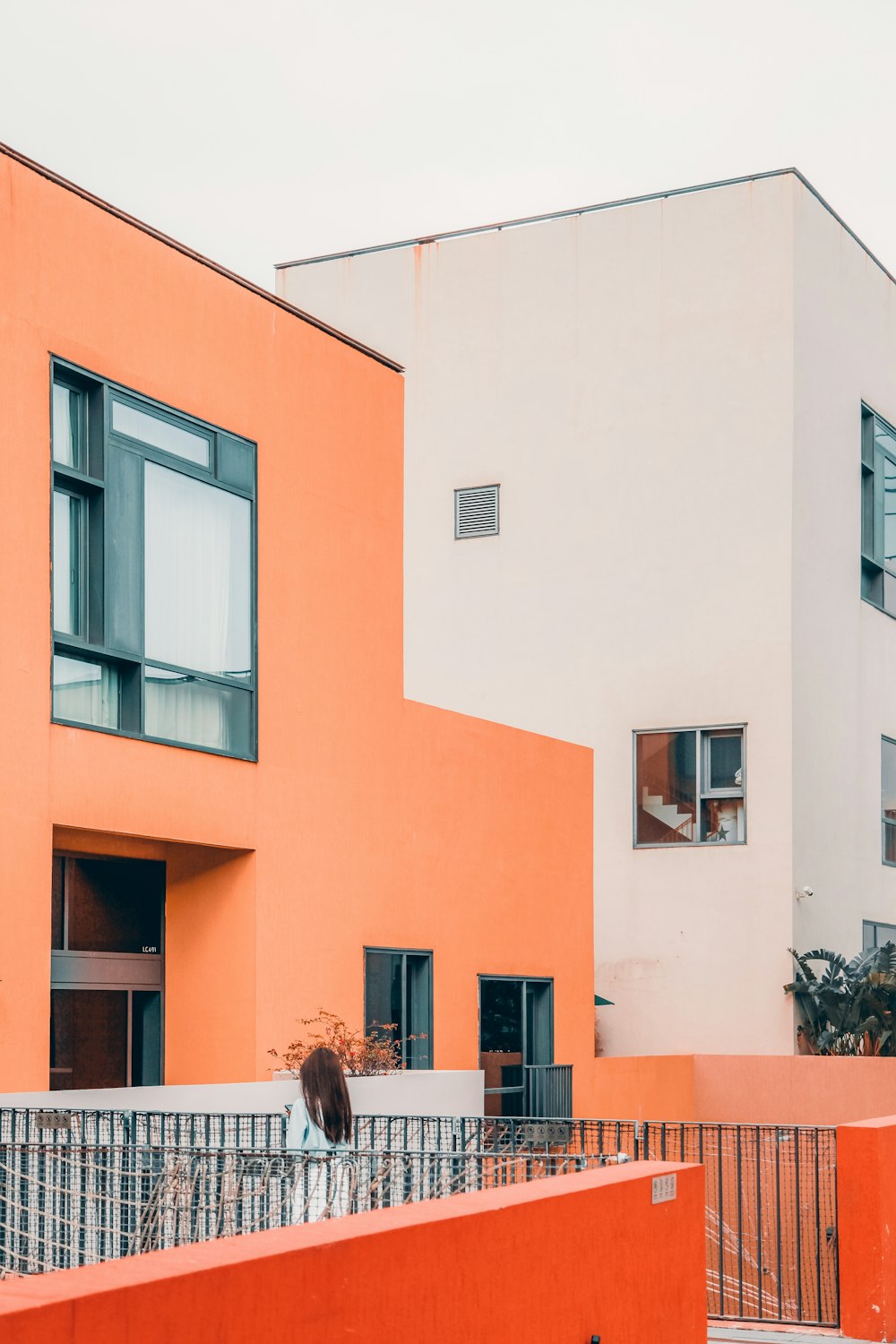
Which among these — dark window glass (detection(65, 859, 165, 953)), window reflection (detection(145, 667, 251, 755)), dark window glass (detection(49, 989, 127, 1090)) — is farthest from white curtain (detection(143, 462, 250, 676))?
dark window glass (detection(49, 989, 127, 1090))

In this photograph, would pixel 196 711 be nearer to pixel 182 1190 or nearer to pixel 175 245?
pixel 175 245

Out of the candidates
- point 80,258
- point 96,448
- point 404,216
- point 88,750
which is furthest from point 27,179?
point 404,216

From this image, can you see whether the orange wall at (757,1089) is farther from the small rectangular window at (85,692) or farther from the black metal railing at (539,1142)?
the small rectangular window at (85,692)

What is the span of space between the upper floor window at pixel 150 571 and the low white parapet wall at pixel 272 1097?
9.31 feet

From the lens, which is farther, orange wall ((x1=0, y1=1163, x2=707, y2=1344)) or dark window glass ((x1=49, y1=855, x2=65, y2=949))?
dark window glass ((x1=49, y1=855, x2=65, y2=949))

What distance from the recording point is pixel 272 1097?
1388cm

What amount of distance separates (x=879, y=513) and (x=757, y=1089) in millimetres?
9656

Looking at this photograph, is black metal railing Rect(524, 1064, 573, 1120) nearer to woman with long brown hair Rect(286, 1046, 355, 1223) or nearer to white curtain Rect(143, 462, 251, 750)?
white curtain Rect(143, 462, 251, 750)

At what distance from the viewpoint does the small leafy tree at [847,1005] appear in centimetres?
2248

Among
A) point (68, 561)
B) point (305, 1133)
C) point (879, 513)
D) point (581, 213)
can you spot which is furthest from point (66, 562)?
point (879, 513)

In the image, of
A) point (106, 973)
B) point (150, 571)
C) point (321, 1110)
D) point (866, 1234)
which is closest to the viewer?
point (321, 1110)

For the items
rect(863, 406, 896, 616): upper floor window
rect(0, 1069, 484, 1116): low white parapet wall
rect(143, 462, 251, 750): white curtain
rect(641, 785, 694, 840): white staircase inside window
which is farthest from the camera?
rect(863, 406, 896, 616): upper floor window

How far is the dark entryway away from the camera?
47.0 ft

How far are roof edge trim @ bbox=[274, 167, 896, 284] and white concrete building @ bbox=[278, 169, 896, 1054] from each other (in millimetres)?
68
